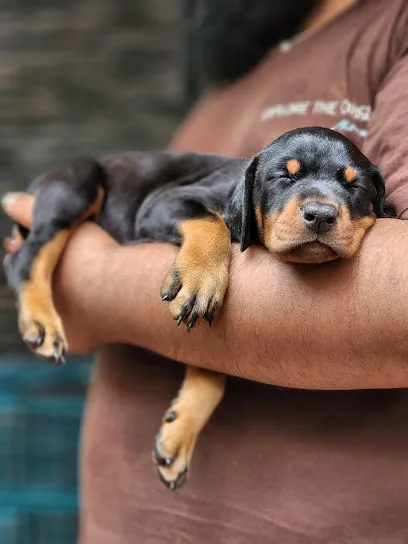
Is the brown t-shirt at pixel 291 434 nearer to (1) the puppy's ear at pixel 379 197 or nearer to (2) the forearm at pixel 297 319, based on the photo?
(1) the puppy's ear at pixel 379 197

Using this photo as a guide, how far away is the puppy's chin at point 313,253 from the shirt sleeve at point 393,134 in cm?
14

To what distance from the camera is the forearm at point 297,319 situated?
33.8 inches

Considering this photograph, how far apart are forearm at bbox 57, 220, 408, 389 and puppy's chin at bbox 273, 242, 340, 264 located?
16 millimetres

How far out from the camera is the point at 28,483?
90.0 inches

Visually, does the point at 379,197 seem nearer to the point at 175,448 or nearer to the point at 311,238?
the point at 311,238

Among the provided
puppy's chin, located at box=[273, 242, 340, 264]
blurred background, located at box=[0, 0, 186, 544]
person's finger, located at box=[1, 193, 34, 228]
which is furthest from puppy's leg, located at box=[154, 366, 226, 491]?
blurred background, located at box=[0, 0, 186, 544]

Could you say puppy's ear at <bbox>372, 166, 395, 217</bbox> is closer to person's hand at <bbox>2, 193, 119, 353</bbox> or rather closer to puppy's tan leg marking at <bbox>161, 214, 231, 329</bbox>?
puppy's tan leg marking at <bbox>161, 214, 231, 329</bbox>

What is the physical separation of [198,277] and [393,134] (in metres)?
0.37

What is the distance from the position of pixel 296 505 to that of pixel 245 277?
0.39m

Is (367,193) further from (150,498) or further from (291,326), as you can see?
(150,498)

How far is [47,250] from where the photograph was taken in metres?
1.29

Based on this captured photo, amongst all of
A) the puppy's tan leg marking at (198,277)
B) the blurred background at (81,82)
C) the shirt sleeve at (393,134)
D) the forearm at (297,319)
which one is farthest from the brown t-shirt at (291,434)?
the blurred background at (81,82)

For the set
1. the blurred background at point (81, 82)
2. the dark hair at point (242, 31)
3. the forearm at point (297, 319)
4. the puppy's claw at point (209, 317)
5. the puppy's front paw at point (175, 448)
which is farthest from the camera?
the blurred background at point (81, 82)

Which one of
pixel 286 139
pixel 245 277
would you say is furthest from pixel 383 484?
pixel 286 139
